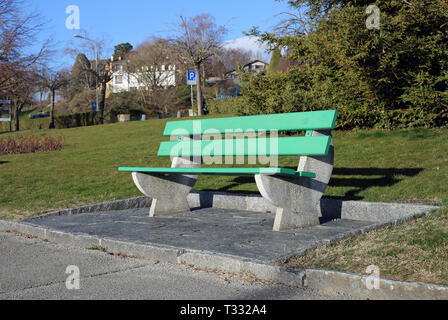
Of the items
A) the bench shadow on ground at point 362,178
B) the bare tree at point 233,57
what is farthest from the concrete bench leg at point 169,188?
the bare tree at point 233,57

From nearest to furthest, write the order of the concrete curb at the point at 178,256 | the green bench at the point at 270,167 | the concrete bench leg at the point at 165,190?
the concrete curb at the point at 178,256 < the green bench at the point at 270,167 < the concrete bench leg at the point at 165,190

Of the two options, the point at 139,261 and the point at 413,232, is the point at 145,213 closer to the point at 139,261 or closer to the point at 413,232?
the point at 139,261

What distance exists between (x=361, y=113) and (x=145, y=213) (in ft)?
22.6

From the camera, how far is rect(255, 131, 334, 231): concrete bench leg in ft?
16.6

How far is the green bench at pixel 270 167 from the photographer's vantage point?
17.0ft

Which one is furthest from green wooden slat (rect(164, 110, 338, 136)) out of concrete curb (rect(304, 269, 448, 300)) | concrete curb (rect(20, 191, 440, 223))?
concrete curb (rect(304, 269, 448, 300))

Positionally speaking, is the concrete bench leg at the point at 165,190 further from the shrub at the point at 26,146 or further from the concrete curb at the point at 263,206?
the shrub at the point at 26,146

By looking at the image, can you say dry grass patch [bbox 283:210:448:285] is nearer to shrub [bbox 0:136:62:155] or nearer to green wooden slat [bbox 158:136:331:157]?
green wooden slat [bbox 158:136:331:157]

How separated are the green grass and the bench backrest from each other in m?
1.41

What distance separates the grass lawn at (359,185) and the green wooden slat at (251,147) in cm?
117
